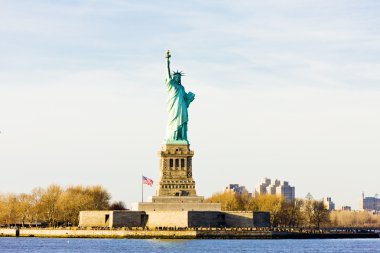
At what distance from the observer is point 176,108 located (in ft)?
390

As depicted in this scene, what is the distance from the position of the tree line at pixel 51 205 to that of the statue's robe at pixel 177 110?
20639 mm

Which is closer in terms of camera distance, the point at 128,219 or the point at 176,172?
the point at 128,219

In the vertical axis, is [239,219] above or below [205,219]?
above

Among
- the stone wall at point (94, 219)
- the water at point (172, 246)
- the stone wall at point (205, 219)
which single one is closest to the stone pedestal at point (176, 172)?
the stone wall at point (205, 219)

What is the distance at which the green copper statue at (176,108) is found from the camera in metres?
119

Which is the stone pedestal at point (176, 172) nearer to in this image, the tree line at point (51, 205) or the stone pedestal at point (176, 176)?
the stone pedestal at point (176, 176)

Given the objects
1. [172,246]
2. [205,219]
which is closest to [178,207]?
[205,219]

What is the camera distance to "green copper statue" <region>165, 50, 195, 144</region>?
389 feet

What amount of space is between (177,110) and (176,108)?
24 cm

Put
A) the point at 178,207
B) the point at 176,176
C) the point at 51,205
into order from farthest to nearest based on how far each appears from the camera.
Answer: the point at 51,205 → the point at 176,176 → the point at 178,207

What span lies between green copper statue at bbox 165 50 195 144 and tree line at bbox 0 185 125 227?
20607mm

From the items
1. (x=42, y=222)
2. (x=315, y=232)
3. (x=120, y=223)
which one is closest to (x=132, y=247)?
(x=120, y=223)

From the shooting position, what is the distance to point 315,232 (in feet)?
412

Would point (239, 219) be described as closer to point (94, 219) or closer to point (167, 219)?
point (167, 219)
